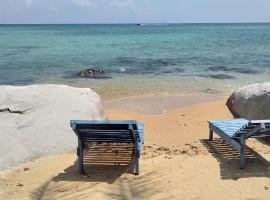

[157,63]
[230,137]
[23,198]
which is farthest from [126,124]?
[157,63]

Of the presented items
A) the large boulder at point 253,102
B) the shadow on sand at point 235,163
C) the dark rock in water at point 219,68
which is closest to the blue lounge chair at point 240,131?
the shadow on sand at point 235,163

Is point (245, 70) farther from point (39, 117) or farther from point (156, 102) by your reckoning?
point (39, 117)

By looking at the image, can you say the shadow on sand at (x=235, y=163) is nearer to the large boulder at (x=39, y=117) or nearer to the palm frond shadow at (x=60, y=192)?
the palm frond shadow at (x=60, y=192)

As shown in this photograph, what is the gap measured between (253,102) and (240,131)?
3467 mm

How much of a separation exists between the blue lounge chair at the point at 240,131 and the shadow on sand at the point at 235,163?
0.21 metres

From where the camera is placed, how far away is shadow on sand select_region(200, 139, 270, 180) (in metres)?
7.19

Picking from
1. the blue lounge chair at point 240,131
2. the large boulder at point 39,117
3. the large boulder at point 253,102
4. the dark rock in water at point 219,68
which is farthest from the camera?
the dark rock in water at point 219,68

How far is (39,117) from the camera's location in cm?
918

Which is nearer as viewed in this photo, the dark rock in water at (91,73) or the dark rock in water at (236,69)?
the dark rock in water at (91,73)

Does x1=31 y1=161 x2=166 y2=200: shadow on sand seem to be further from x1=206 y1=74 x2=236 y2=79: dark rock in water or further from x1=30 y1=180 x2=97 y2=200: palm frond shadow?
x1=206 y1=74 x2=236 y2=79: dark rock in water

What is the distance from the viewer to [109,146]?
27.9 ft

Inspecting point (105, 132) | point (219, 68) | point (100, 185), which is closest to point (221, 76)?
point (219, 68)

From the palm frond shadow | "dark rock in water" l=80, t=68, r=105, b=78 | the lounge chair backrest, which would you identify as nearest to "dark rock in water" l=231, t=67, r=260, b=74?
"dark rock in water" l=80, t=68, r=105, b=78

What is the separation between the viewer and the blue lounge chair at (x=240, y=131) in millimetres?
7129
